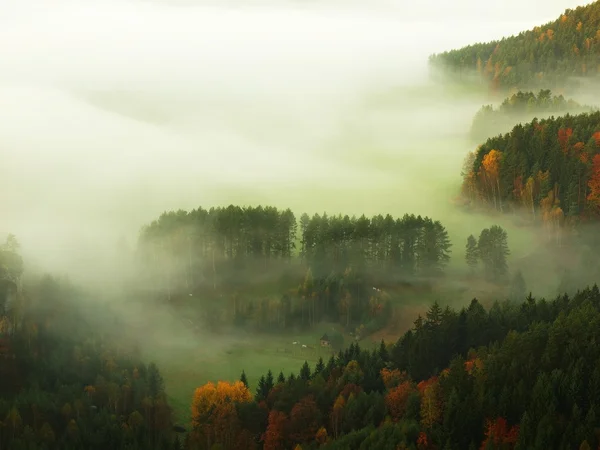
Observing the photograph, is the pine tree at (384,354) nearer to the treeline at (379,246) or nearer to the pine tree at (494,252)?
the treeline at (379,246)

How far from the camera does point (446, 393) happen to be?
4712 inches

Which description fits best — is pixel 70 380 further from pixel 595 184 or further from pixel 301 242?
pixel 595 184

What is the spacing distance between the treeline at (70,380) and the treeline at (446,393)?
10.2 metres

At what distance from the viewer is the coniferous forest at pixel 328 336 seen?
11750 cm

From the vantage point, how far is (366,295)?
178750 mm

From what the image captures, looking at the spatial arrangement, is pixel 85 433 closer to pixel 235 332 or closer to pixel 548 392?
pixel 235 332

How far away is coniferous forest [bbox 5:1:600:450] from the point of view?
118m

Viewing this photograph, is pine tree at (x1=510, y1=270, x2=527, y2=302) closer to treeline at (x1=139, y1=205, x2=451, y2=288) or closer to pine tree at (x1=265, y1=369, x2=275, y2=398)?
treeline at (x1=139, y1=205, x2=451, y2=288)

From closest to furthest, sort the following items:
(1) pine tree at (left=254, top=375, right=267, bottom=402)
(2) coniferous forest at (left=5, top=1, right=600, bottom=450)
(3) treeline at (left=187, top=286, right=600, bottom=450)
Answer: (3) treeline at (left=187, top=286, right=600, bottom=450), (2) coniferous forest at (left=5, top=1, right=600, bottom=450), (1) pine tree at (left=254, top=375, right=267, bottom=402)

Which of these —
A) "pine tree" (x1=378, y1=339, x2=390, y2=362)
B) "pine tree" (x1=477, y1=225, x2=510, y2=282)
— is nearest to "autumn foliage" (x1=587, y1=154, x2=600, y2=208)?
"pine tree" (x1=477, y1=225, x2=510, y2=282)

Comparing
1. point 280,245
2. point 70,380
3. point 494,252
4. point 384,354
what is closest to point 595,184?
point 494,252

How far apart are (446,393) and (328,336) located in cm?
5231

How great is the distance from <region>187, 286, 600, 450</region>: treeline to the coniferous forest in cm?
27

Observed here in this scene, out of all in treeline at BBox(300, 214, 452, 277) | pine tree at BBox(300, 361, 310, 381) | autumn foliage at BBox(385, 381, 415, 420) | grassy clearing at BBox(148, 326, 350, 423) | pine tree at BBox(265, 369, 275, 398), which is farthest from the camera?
treeline at BBox(300, 214, 452, 277)
